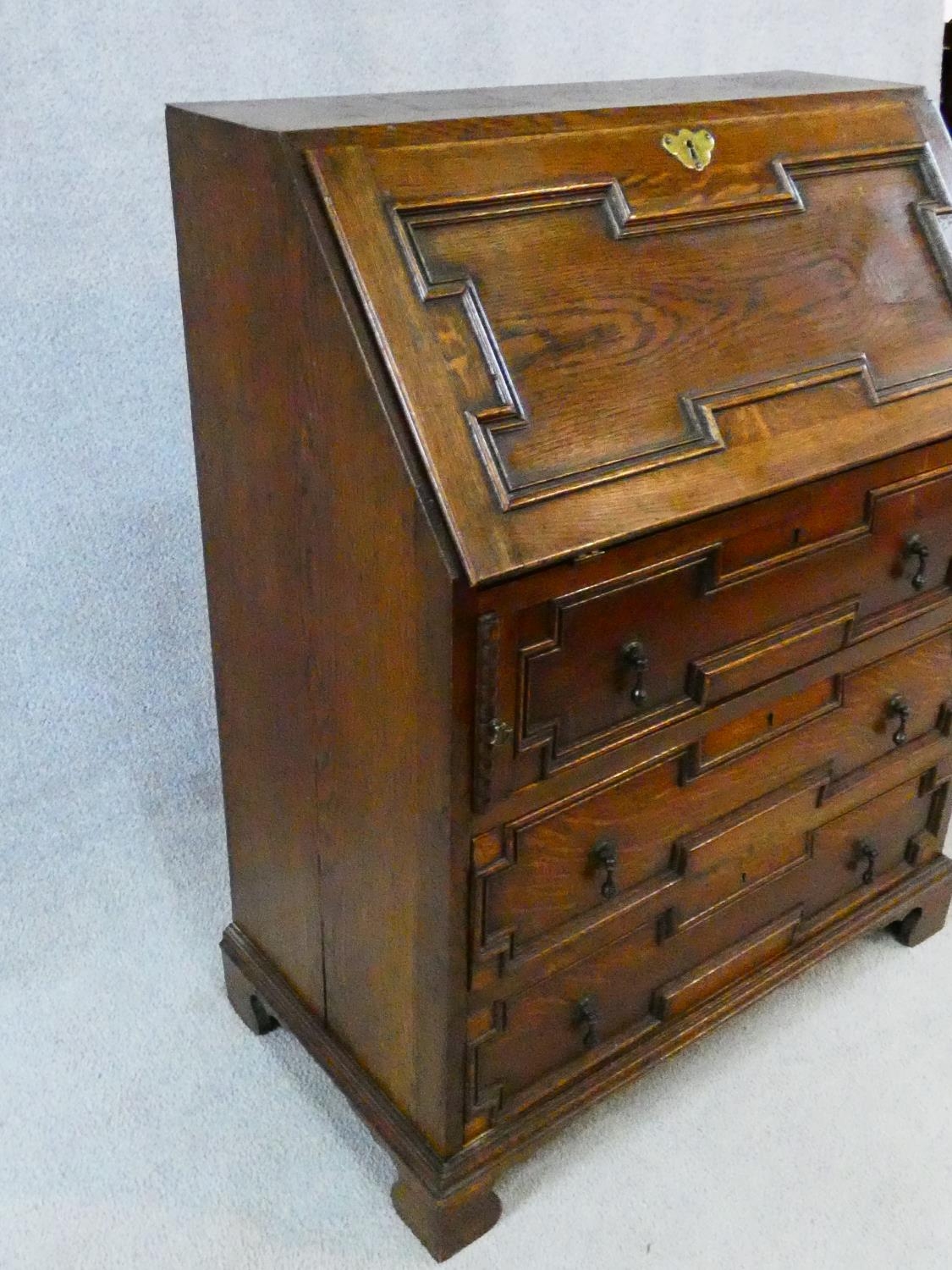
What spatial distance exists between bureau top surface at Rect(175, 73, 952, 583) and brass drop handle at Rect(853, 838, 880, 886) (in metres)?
0.66

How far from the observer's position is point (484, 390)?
124 centimetres

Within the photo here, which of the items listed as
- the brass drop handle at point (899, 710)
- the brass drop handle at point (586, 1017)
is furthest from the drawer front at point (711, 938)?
the brass drop handle at point (899, 710)

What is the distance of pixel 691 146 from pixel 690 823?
0.78 meters

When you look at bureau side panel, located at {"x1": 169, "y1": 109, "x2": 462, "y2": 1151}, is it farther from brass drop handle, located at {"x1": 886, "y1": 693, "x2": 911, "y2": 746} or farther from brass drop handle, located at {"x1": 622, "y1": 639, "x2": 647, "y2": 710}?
brass drop handle, located at {"x1": 886, "y1": 693, "x2": 911, "y2": 746}

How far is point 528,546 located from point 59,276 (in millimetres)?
1031

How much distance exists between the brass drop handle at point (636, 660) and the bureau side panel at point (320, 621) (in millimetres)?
220

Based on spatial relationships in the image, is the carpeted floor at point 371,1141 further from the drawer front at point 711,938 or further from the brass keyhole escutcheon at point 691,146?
the brass keyhole escutcheon at point 691,146

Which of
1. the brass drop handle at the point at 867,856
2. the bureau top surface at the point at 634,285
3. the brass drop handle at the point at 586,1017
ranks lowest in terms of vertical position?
the brass drop handle at the point at 586,1017

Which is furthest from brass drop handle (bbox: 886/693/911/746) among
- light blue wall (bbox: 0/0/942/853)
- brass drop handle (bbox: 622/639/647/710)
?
light blue wall (bbox: 0/0/942/853)

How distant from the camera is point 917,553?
1.61 metres

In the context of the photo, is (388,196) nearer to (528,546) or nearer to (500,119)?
(500,119)

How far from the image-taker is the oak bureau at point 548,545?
1241 mm

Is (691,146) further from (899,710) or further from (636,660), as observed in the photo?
(899,710)

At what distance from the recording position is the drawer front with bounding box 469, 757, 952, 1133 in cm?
158
